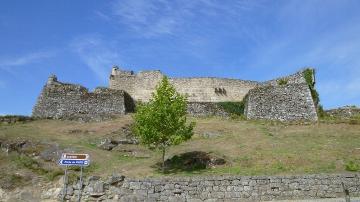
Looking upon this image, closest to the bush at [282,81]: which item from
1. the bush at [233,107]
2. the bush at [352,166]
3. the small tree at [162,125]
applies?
the bush at [233,107]

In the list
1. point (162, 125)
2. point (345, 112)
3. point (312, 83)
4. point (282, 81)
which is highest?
point (282, 81)

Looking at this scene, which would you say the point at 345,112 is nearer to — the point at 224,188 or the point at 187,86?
the point at 187,86

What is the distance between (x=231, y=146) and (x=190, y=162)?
372 cm

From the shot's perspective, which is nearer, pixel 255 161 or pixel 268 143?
pixel 255 161

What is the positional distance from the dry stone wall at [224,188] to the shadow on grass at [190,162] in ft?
12.2

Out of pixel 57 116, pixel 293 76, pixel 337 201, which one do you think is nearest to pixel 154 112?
pixel 337 201

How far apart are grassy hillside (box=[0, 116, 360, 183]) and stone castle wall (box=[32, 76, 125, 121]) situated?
3.27m

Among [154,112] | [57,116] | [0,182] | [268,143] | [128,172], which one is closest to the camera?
[0,182]

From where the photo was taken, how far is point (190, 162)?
86.9ft

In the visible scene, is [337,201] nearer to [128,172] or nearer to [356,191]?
[356,191]

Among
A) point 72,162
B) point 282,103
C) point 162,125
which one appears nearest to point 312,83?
point 282,103

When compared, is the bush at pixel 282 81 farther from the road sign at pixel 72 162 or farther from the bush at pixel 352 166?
the road sign at pixel 72 162

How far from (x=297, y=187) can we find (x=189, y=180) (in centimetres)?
506

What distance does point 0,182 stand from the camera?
22766mm
